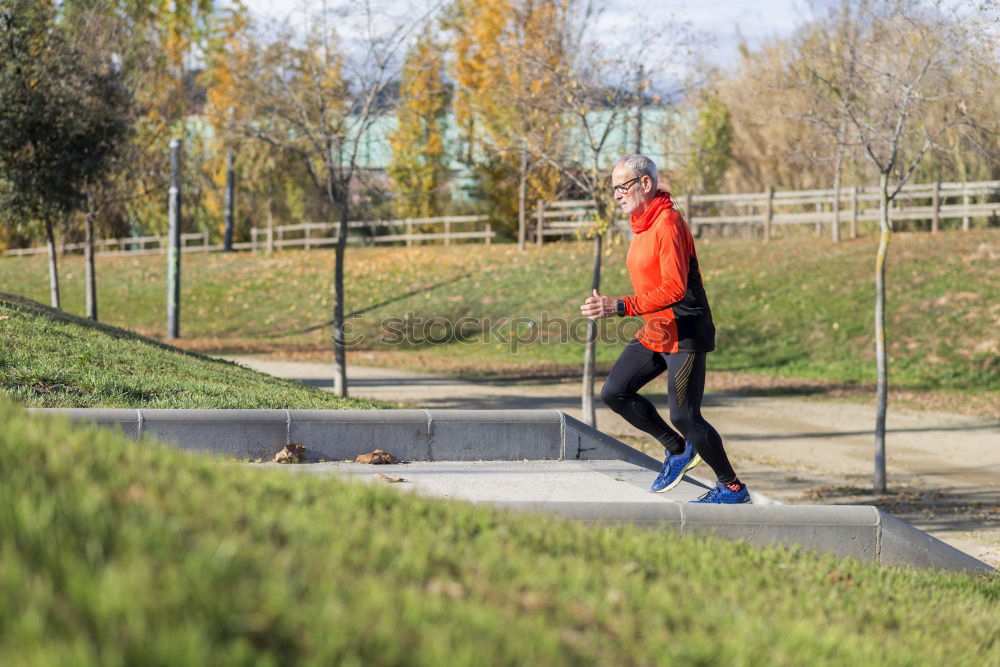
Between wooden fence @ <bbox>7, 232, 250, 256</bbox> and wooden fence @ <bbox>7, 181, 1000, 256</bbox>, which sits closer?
wooden fence @ <bbox>7, 181, 1000, 256</bbox>

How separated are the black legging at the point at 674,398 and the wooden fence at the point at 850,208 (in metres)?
20.0

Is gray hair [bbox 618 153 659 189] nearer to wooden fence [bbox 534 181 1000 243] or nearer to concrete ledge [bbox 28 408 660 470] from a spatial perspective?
concrete ledge [bbox 28 408 660 470]

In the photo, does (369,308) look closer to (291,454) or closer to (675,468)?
(291,454)

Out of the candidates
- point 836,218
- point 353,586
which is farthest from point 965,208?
point 353,586

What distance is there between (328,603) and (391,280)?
3173 centimetres

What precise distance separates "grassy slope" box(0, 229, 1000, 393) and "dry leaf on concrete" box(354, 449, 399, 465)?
15060 mm

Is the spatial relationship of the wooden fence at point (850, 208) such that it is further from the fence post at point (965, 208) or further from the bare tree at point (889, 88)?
the bare tree at point (889, 88)

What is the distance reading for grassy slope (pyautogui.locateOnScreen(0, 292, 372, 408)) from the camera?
8148mm

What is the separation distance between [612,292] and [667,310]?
2246cm

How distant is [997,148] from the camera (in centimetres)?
1448

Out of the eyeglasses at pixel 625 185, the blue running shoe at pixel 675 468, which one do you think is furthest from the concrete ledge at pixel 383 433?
the eyeglasses at pixel 625 185

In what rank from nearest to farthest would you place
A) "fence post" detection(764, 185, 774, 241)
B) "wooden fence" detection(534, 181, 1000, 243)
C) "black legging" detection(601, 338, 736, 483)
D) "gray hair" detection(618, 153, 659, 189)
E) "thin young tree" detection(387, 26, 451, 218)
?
"black legging" detection(601, 338, 736, 483)
"gray hair" detection(618, 153, 659, 189)
"thin young tree" detection(387, 26, 451, 218)
"wooden fence" detection(534, 181, 1000, 243)
"fence post" detection(764, 185, 774, 241)


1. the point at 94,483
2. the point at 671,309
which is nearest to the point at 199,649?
the point at 94,483

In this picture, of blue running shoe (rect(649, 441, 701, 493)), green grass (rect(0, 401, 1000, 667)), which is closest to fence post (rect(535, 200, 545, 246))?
blue running shoe (rect(649, 441, 701, 493))
